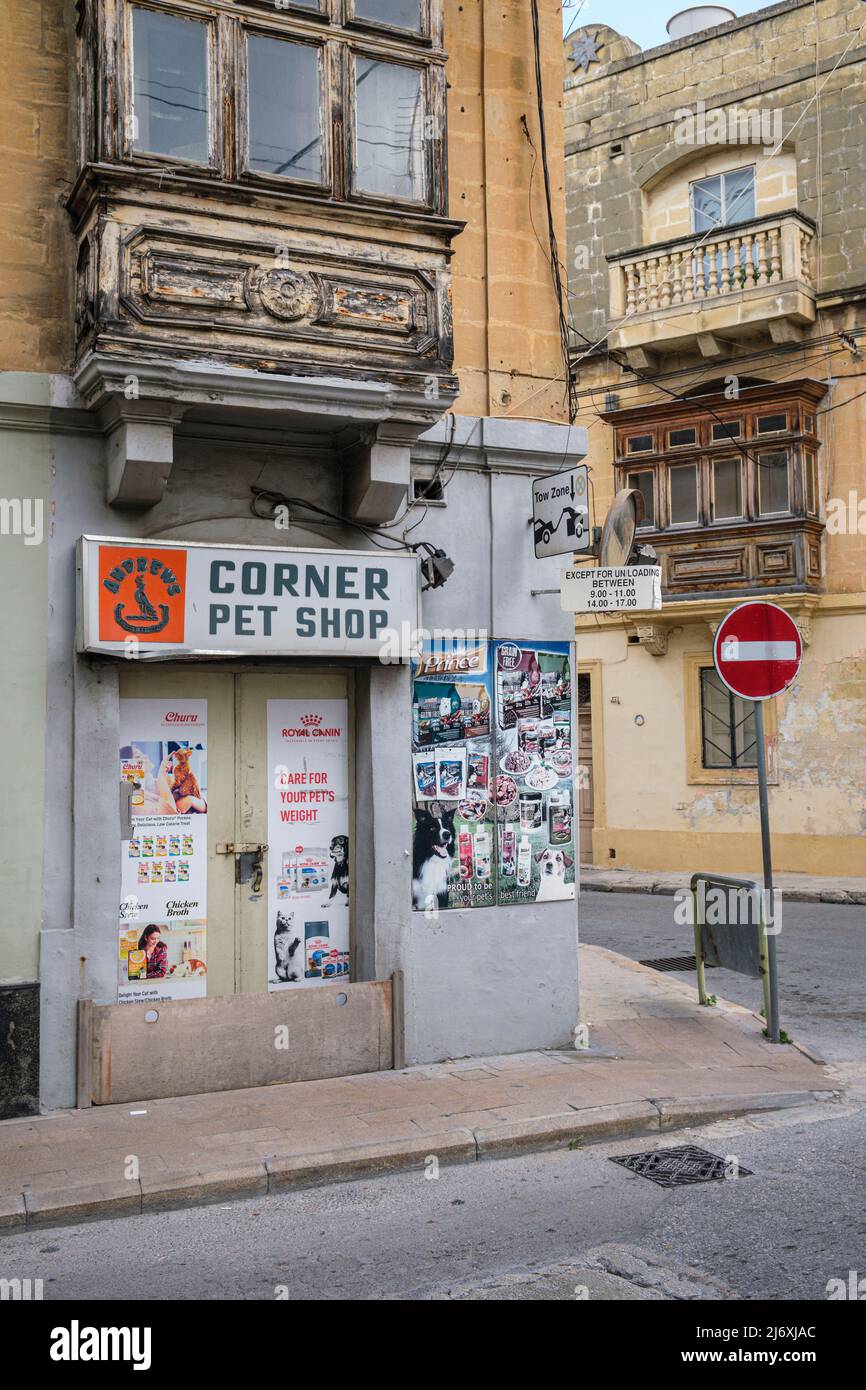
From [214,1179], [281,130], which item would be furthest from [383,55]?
[214,1179]

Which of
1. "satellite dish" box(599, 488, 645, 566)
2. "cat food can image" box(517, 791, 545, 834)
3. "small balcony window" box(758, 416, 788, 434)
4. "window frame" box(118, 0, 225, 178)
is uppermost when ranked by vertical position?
"small balcony window" box(758, 416, 788, 434)

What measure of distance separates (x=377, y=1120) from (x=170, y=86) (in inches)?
245

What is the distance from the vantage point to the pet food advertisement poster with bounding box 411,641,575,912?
8695 mm

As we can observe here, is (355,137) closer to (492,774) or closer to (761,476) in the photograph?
(492,774)

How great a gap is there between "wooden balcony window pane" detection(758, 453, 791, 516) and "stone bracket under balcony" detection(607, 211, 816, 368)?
5.97 ft

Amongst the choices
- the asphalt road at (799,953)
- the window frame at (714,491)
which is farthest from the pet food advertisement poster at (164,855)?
the window frame at (714,491)

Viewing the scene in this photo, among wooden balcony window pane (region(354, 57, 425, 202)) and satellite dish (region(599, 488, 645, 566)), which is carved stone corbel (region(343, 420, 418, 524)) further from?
wooden balcony window pane (region(354, 57, 425, 202))

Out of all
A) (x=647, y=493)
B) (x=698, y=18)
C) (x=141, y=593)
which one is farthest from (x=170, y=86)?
(x=698, y=18)

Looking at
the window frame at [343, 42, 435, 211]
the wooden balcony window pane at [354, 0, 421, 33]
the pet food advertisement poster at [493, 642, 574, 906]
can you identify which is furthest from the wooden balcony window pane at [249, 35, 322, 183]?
the pet food advertisement poster at [493, 642, 574, 906]

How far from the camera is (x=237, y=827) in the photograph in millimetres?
8359

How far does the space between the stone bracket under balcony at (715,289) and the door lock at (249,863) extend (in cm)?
1378

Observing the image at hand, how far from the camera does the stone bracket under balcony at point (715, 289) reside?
1895 cm

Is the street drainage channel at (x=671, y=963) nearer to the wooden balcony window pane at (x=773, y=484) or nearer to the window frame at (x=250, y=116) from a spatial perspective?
the window frame at (x=250, y=116)

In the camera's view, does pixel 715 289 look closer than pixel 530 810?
No
